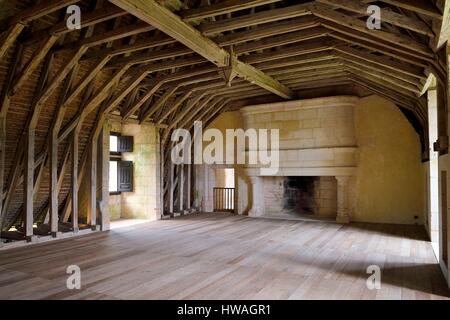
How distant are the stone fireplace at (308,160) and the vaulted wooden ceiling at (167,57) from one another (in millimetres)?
748

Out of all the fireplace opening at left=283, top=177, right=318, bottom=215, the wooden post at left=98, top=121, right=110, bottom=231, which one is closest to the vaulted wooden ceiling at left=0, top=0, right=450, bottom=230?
the wooden post at left=98, top=121, right=110, bottom=231

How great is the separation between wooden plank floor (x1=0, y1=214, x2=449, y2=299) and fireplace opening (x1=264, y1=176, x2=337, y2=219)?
62.1 inches

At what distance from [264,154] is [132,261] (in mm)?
5234

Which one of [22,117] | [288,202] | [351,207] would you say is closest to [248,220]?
[288,202]

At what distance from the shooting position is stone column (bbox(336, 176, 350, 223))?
8.16 metres

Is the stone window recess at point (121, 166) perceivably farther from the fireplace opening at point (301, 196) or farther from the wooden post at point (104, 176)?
the fireplace opening at point (301, 196)

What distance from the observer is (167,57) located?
610 centimetres

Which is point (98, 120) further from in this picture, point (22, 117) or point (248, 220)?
point (248, 220)

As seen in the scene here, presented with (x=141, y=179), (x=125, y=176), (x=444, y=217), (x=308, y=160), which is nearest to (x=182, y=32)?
(x=444, y=217)

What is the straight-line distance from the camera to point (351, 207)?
8438mm

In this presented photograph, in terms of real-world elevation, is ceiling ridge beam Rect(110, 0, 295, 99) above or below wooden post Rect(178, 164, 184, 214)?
above

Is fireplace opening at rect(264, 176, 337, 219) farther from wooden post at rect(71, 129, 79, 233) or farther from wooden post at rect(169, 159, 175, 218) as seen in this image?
wooden post at rect(71, 129, 79, 233)

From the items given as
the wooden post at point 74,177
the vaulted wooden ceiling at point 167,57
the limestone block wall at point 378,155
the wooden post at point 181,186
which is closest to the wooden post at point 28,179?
the vaulted wooden ceiling at point 167,57

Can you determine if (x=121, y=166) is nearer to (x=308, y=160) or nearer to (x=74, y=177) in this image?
(x=74, y=177)
